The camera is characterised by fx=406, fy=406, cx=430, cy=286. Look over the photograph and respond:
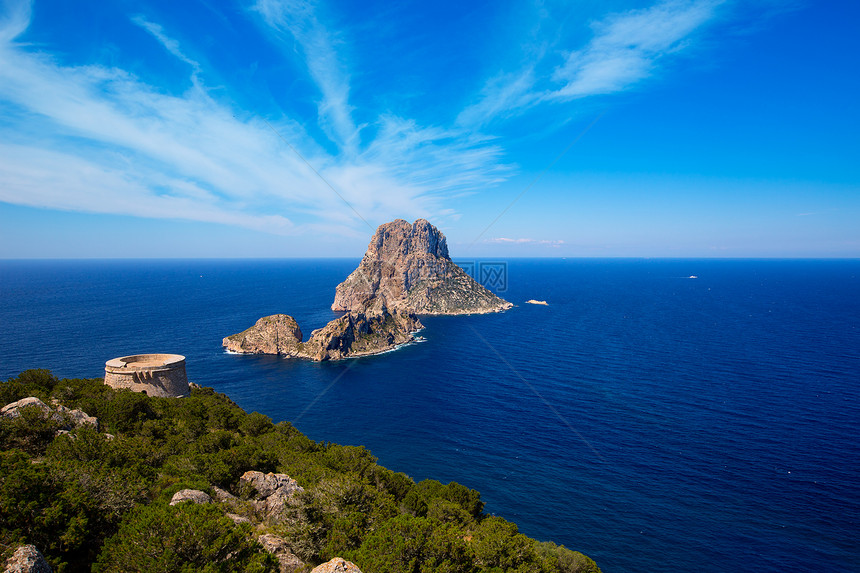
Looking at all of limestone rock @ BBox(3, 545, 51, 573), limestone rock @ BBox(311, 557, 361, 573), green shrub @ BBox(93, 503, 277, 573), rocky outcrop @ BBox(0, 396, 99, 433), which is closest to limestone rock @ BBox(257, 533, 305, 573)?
green shrub @ BBox(93, 503, 277, 573)

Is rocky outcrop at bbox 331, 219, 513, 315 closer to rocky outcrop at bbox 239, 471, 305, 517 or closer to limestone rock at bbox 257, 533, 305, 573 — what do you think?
rocky outcrop at bbox 239, 471, 305, 517

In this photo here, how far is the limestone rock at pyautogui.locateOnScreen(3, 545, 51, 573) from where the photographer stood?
1084 cm

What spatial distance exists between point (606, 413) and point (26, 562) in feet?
226

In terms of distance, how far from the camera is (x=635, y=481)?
4841 centimetres

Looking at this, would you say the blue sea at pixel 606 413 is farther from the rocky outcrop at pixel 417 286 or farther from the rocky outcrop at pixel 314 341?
the rocky outcrop at pixel 417 286

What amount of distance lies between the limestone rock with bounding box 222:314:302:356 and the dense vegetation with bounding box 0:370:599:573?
76.6 meters

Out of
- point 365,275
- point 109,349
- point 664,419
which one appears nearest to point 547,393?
point 664,419

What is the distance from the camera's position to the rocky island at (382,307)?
363 feet

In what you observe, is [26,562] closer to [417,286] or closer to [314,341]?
[314,341]

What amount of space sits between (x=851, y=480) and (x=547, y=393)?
129ft

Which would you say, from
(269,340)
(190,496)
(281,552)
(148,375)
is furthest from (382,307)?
(281,552)

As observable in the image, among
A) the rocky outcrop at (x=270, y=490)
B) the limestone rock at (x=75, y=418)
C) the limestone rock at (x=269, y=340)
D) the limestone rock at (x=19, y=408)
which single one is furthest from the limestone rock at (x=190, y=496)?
the limestone rock at (x=269, y=340)

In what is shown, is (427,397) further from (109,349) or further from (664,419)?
(109,349)

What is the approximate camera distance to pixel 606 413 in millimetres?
65812
